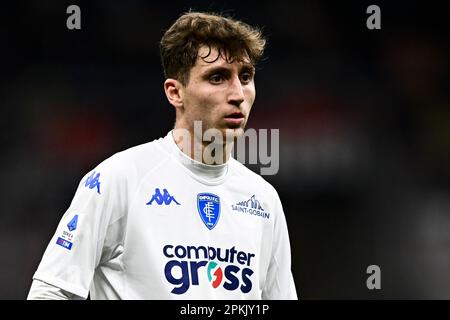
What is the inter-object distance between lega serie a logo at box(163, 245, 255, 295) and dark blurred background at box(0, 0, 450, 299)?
374 cm

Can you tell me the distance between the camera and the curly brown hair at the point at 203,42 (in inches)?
147

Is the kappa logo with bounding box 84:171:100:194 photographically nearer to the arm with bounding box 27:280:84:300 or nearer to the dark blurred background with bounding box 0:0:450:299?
A: the arm with bounding box 27:280:84:300

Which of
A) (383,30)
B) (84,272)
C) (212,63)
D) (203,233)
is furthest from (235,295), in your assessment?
(383,30)

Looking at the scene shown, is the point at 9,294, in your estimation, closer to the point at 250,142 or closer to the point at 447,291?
the point at 250,142

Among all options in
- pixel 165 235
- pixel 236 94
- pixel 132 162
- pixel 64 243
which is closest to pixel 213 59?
pixel 236 94

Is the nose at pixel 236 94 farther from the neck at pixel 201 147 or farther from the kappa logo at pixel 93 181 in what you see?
the kappa logo at pixel 93 181

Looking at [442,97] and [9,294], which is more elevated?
[442,97]

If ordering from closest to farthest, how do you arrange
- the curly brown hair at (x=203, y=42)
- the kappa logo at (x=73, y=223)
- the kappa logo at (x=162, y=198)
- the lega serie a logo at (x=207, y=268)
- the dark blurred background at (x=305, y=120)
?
→ the kappa logo at (x=73, y=223) → the lega serie a logo at (x=207, y=268) → the kappa logo at (x=162, y=198) → the curly brown hair at (x=203, y=42) → the dark blurred background at (x=305, y=120)

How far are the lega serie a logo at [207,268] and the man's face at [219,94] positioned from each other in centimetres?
58

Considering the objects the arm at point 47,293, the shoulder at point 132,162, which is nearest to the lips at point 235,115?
the shoulder at point 132,162

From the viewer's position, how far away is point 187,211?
3660mm
